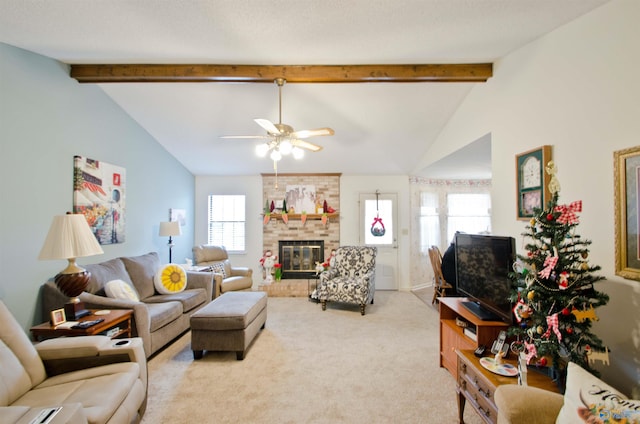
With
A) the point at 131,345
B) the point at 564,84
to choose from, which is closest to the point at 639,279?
the point at 564,84

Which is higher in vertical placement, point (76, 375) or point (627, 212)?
point (627, 212)

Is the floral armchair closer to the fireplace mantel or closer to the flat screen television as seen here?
the fireplace mantel

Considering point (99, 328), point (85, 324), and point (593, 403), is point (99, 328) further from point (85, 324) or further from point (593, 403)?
point (593, 403)

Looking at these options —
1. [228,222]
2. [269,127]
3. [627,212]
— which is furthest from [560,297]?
[228,222]

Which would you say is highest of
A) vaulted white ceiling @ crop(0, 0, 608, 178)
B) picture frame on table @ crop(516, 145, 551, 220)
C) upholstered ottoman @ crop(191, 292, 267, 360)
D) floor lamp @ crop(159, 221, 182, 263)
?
vaulted white ceiling @ crop(0, 0, 608, 178)

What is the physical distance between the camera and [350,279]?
464cm

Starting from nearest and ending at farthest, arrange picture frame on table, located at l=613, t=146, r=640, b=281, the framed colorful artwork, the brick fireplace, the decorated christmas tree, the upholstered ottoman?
the decorated christmas tree
picture frame on table, located at l=613, t=146, r=640, b=281
the upholstered ottoman
the framed colorful artwork
the brick fireplace

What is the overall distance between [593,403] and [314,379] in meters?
1.91

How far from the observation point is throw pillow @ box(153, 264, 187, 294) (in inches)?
146

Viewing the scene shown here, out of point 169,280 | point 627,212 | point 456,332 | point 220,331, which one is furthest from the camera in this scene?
point 169,280

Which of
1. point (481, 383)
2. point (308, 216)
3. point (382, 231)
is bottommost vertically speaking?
point (481, 383)

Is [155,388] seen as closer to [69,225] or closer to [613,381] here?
[69,225]

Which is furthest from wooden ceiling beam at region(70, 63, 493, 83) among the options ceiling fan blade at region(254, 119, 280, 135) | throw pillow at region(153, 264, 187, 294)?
throw pillow at region(153, 264, 187, 294)

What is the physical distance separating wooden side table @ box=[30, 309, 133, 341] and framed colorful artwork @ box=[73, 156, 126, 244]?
4.05 ft
